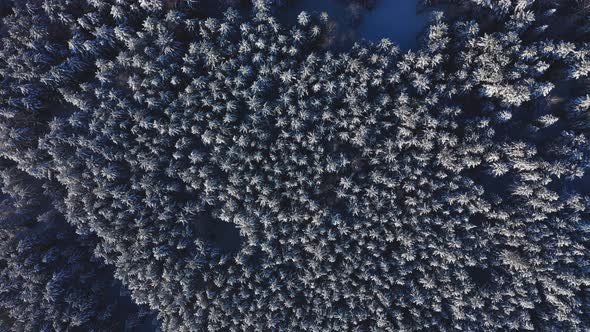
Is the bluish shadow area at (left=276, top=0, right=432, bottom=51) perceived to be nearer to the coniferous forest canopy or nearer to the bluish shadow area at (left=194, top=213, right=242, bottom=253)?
the coniferous forest canopy

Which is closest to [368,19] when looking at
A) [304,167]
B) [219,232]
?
[304,167]

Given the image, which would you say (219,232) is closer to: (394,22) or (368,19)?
(368,19)

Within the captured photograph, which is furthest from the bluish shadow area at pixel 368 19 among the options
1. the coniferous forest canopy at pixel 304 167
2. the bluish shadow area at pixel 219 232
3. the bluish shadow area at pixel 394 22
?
the bluish shadow area at pixel 219 232

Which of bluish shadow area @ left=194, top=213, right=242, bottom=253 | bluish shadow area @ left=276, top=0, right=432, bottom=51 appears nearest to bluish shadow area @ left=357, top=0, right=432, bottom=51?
bluish shadow area @ left=276, top=0, right=432, bottom=51

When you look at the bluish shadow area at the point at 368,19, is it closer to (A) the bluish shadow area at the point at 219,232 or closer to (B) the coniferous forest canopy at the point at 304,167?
(B) the coniferous forest canopy at the point at 304,167

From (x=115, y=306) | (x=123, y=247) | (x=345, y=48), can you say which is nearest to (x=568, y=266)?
(x=345, y=48)

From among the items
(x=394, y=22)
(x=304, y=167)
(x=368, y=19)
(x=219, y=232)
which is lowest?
(x=219, y=232)

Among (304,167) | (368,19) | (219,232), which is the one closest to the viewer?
(304,167)
